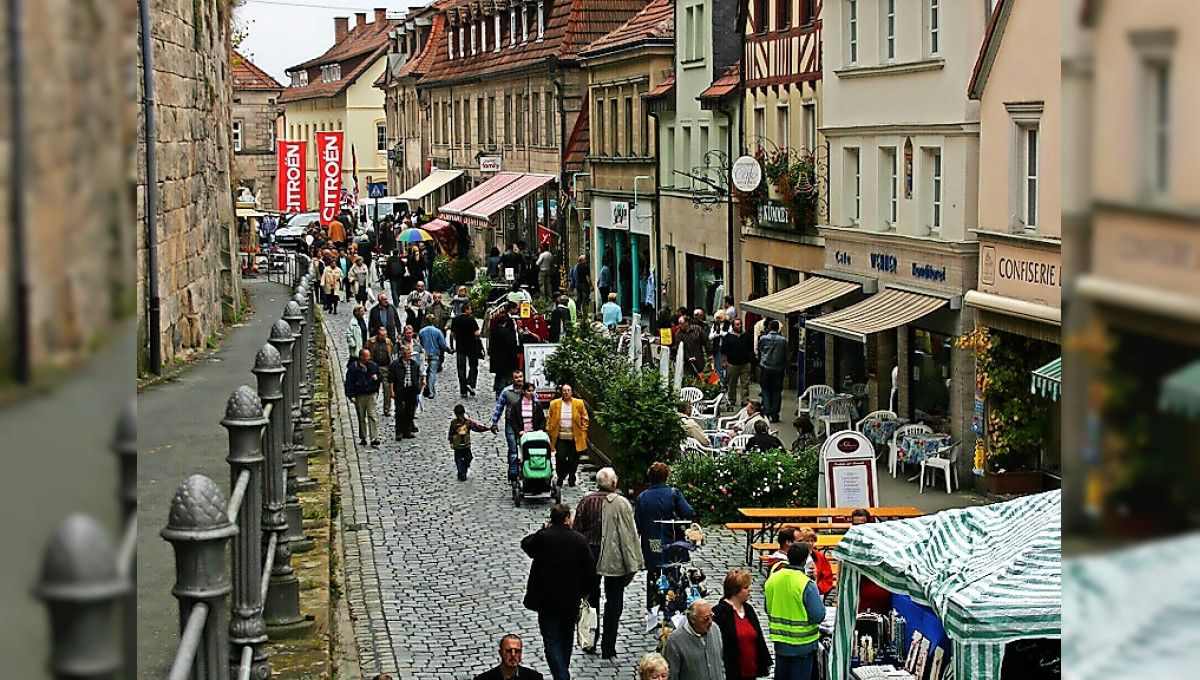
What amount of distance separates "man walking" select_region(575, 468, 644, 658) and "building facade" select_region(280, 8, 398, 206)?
6904cm

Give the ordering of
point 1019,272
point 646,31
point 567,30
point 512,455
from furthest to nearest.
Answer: point 567,30, point 646,31, point 1019,272, point 512,455

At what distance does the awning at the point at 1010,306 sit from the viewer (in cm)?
1805

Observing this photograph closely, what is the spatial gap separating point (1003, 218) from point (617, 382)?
5.13 metres

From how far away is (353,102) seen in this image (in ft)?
279

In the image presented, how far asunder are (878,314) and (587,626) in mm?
11016

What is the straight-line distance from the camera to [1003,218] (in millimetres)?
19688

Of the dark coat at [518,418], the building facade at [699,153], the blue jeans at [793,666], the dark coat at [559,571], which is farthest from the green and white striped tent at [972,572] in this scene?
the building facade at [699,153]
